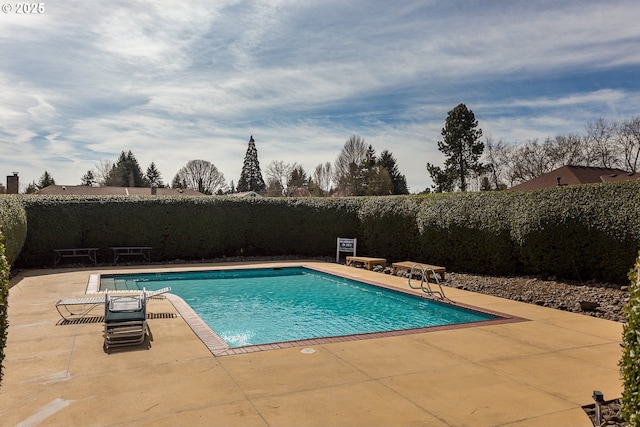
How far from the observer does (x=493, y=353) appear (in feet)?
19.9

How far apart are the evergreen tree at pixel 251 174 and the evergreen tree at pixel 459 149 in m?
32.7

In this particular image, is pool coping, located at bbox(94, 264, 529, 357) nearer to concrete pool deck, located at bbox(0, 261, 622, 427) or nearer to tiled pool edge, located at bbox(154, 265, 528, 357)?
tiled pool edge, located at bbox(154, 265, 528, 357)

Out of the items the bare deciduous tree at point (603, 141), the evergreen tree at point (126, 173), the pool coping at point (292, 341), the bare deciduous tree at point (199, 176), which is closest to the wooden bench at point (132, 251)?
the pool coping at point (292, 341)

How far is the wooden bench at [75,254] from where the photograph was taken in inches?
634

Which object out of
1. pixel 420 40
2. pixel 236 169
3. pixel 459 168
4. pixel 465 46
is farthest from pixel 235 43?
pixel 236 169

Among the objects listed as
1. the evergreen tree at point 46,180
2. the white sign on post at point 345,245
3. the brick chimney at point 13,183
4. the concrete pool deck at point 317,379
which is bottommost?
the concrete pool deck at point 317,379

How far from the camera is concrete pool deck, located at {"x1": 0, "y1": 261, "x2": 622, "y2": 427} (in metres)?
4.02

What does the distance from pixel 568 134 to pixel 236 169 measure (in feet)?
158

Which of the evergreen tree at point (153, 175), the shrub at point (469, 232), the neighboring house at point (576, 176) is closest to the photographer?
the shrub at point (469, 232)

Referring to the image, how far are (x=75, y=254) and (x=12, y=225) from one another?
4.42 meters

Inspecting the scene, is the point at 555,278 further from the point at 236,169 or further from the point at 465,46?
the point at 236,169

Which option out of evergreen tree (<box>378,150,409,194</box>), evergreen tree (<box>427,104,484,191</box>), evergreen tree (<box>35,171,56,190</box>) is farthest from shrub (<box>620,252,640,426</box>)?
evergreen tree (<box>35,171,56,190</box>)

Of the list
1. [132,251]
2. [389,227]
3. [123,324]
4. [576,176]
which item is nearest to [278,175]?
[576,176]

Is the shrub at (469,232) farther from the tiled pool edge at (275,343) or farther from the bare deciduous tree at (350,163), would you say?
the bare deciduous tree at (350,163)
